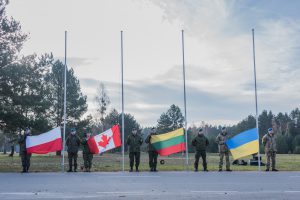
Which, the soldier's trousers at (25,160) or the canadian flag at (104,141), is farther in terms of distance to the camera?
the canadian flag at (104,141)

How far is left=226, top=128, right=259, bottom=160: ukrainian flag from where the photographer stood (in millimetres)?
24703

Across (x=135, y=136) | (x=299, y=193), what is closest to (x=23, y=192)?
(x=299, y=193)

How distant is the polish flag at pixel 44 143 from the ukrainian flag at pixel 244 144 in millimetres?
9466

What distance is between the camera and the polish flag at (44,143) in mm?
24031

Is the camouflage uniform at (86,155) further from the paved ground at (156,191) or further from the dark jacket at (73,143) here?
the paved ground at (156,191)

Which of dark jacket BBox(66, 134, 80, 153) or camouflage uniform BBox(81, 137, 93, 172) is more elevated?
dark jacket BBox(66, 134, 80, 153)

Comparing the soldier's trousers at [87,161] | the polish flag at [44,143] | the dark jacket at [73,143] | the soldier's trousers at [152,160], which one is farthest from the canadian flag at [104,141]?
the soldier's trousers at [152,160]

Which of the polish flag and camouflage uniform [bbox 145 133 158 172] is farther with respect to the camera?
the polish flag

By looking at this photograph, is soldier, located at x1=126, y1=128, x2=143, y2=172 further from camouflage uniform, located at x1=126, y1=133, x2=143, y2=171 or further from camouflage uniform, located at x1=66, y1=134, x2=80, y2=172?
camouflage uniform, located at x1=66, y1=134, x2=80, y2=172

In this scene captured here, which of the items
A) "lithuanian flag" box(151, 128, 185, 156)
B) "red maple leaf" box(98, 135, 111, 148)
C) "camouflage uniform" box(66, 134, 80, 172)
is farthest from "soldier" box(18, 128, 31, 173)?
"lithuanian flag" box(151, 128, 185, 156)

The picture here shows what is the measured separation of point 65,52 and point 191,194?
16.3 m

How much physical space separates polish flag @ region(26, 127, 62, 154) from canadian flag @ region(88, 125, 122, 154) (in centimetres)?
180

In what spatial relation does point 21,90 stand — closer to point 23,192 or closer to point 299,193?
point 23,192

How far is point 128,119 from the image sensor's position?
319 feet
